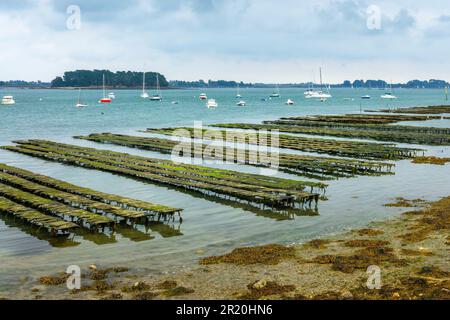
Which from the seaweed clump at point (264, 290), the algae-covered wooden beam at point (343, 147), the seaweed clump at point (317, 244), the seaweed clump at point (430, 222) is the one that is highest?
the algae-covered wooden beam at point (343, 147)

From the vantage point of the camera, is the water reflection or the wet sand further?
the water reflection

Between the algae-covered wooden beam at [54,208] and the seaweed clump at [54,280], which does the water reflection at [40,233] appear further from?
the seaweed clump at [54,280]

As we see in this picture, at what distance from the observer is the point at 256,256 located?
2584 cm

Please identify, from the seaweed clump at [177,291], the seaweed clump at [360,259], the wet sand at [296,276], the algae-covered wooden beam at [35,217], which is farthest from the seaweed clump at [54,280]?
the seaweed clump at [360,259]

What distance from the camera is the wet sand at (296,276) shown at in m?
20.7

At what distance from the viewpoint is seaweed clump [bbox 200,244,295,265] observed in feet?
82.2

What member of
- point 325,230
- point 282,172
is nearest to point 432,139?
point 282,172

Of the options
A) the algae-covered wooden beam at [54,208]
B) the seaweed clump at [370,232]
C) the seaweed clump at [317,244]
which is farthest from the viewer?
the algae-covered wooden beam at [54,208]

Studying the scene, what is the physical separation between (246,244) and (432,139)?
61349 millimetres

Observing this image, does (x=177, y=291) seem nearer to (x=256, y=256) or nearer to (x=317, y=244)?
(x=256, y=256)

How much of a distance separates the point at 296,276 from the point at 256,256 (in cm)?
356

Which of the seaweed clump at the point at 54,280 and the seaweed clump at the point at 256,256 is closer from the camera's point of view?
the seaweed clump at the point at 54,280

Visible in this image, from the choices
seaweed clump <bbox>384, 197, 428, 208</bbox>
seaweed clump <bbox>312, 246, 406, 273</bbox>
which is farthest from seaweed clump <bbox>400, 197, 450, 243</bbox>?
seaweed clump <bbox>312, 246, 406, 273</bbox>

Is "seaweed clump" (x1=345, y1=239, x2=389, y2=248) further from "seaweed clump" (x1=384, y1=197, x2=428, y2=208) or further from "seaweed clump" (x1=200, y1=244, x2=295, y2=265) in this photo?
"seaweed clump" (x1=384, y1=197, x2=428, y2=208)
